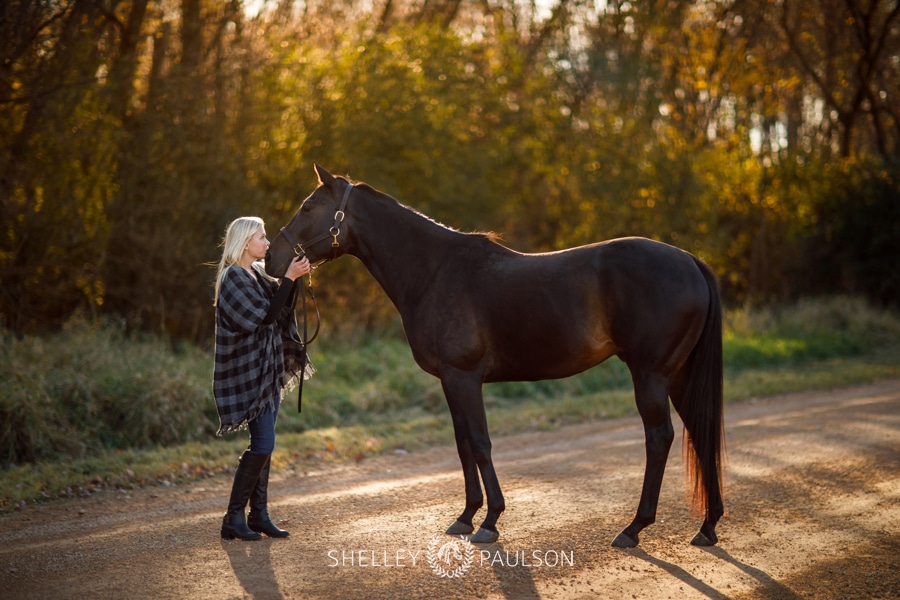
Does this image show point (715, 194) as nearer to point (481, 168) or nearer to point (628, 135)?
point (628, 135)

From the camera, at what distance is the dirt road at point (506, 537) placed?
4242 mm

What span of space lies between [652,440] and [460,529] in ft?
4.49

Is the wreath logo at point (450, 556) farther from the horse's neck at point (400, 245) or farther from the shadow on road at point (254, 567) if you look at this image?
the horse's neck at point (400, 245)

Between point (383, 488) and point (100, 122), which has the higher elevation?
point (100, 122)

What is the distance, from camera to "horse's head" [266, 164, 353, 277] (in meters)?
5.22

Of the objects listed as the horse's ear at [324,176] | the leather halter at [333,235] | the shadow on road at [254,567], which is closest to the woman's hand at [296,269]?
the leather halter at [333,235]

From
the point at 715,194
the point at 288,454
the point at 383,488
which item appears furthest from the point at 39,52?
the point at 715,194

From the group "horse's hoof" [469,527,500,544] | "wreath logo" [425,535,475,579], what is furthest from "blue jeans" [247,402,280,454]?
"horse's hoof" [469,527,500,544]

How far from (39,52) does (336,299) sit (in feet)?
20.1

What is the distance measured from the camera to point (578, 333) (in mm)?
4992

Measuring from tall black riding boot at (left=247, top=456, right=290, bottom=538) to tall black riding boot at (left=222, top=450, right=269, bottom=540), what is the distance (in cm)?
8


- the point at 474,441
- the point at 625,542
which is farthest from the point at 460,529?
the point at 625,542

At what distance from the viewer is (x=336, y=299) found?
13953mm

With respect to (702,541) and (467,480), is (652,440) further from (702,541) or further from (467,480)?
(467,480)
